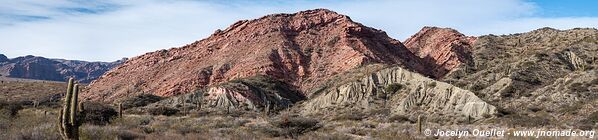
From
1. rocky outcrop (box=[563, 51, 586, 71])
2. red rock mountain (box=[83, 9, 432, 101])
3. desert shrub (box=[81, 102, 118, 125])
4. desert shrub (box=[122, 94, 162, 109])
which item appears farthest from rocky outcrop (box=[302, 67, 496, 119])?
desert shrub (box=[81, 102, 118, 125])

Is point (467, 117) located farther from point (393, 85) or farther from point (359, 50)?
point (359, 50)

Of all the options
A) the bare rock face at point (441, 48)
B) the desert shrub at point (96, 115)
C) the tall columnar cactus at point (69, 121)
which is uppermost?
the bare rock face at point (441, 48)

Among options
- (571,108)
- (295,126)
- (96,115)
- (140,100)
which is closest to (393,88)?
(571,108)

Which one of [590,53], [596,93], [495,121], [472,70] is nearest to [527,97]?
[596,93]

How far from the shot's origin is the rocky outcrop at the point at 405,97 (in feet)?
172

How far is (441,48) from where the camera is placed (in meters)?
98.4

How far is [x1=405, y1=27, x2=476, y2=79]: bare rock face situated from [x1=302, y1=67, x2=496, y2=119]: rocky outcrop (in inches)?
900

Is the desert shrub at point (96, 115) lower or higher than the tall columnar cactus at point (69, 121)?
lower

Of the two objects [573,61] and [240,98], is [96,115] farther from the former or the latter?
[573,61]

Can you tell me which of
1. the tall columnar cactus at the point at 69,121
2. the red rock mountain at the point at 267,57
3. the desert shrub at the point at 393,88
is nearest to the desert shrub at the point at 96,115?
the tall columnar cactus at the point at 69,121

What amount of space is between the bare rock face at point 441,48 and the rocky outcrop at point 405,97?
2286 cm

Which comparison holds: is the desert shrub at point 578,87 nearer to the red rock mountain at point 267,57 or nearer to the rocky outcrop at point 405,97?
the rocky outcrop at point 405,97

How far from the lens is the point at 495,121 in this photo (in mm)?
42469

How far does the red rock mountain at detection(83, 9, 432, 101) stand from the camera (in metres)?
82.7
